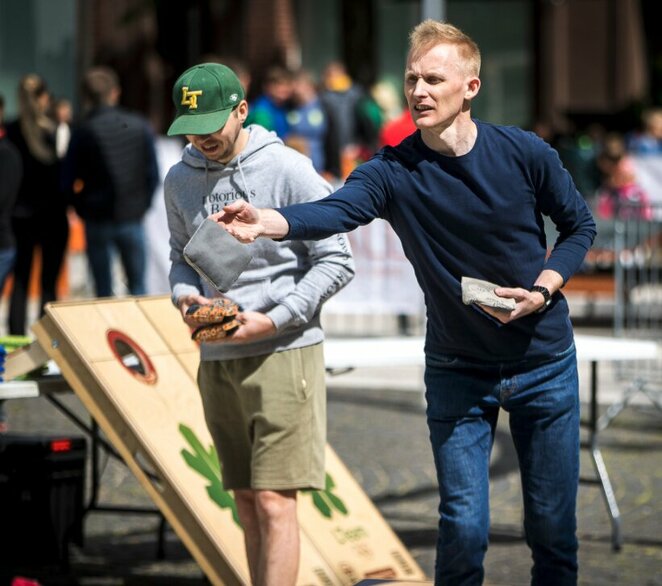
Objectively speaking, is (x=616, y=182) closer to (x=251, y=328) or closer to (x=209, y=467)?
(x=209, y=467)

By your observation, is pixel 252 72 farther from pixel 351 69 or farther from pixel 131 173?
pixel 131 173

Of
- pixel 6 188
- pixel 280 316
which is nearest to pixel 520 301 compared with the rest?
pixel 280 316

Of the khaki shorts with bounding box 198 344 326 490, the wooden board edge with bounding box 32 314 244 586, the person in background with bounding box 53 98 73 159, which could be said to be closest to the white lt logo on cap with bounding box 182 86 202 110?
the khaki shorts with bounding box 198 344 326 490

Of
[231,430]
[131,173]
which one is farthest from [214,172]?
[131,173]

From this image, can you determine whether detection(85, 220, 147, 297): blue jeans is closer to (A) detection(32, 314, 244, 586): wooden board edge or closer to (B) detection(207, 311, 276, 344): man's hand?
(A) detection(32, 314, 244, 586): wooden board edge

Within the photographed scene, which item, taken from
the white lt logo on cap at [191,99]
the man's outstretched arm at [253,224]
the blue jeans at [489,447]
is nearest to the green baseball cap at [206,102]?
the white lt logo on cap at [191,99]

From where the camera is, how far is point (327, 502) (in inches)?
236

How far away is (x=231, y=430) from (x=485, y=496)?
93 cm

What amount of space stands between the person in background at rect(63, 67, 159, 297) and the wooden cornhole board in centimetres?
484

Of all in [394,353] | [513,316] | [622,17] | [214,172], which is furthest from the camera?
[622,17]

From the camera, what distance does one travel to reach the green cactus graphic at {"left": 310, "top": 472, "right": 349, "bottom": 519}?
595 cm

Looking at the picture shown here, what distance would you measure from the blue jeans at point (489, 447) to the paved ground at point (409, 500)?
65.9 inches

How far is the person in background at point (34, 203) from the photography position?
1078 cm

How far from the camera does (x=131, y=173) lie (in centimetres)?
1100
